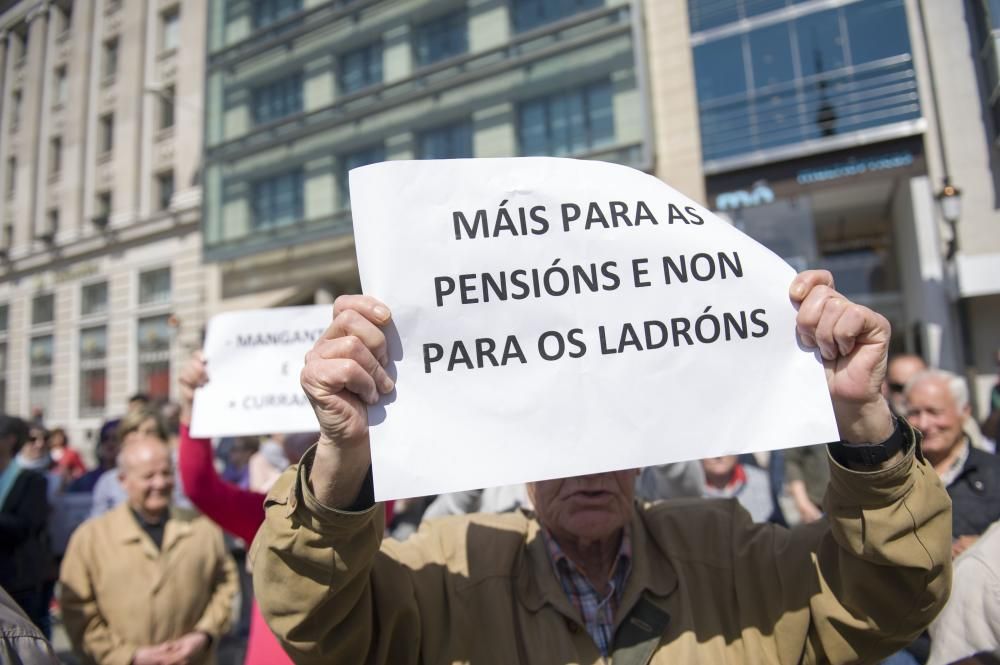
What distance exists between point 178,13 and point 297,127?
8464 millimetres

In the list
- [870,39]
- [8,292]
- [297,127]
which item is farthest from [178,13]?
[870,39]

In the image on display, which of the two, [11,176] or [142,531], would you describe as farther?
[11,176]

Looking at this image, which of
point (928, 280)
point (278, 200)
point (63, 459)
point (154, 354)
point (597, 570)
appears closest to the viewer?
point (597, 570)

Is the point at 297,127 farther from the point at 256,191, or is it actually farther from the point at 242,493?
the point at 242,493

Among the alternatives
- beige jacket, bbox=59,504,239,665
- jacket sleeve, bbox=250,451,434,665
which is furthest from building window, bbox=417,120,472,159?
jacket sleeve, bbox=250,451,434,665

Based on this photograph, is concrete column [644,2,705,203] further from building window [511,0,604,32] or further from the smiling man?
the smiling man

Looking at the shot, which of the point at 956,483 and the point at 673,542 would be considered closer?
the point at 673,542

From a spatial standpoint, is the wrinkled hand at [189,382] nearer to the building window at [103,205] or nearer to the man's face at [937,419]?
the man's face at [937,419]

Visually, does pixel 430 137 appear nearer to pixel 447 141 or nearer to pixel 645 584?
pixel 447 141

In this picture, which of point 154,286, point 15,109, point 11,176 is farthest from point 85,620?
point 15,109

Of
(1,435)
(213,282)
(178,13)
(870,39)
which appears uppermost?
(178,13)

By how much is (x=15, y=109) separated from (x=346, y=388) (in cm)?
3247

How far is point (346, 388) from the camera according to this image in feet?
4.01

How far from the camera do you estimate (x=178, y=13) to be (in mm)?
19938
